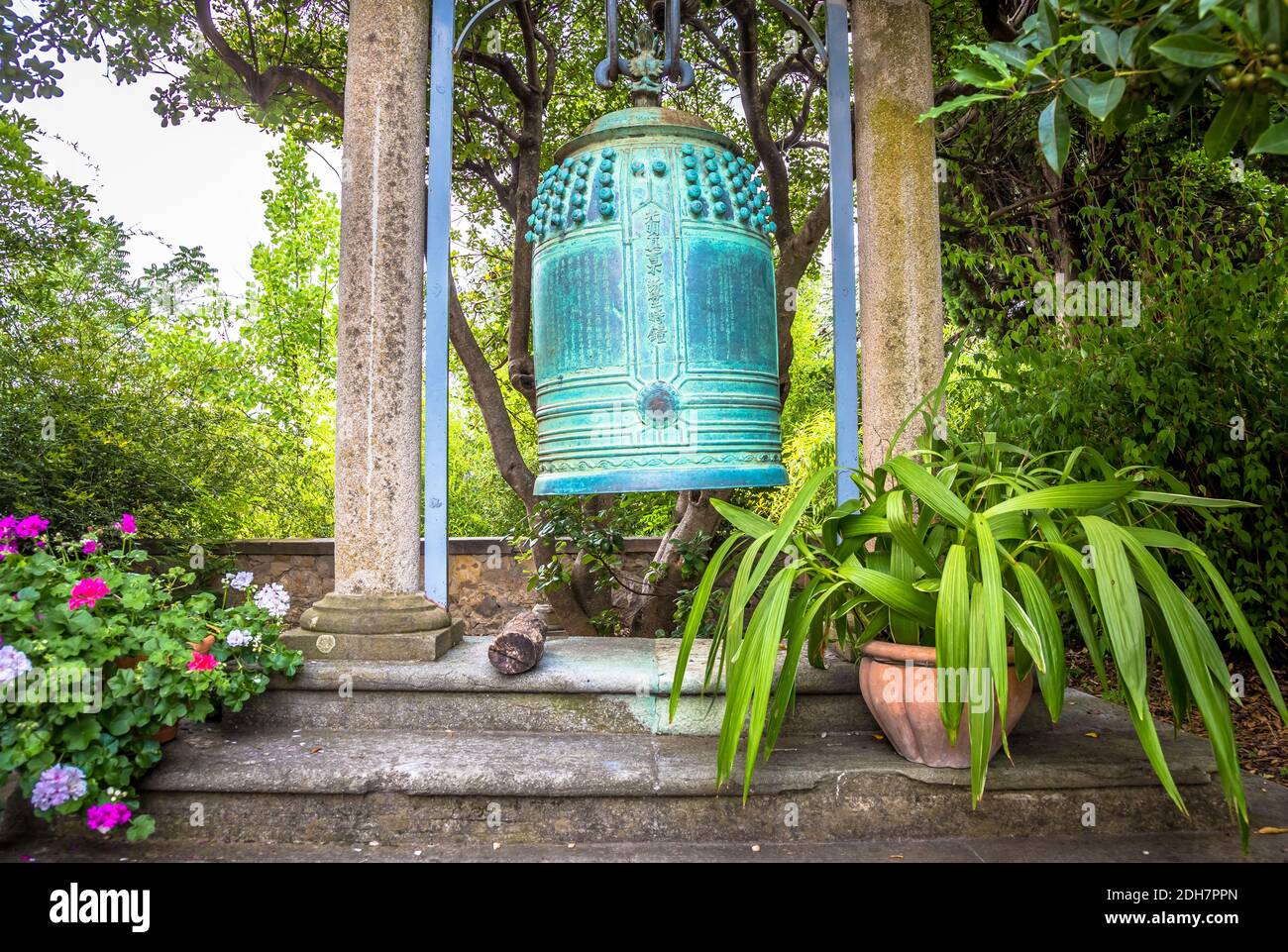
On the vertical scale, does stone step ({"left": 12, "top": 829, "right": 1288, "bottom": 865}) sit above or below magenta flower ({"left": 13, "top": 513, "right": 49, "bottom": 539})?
below

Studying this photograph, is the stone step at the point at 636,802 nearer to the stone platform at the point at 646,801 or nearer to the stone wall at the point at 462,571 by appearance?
the stone platform at the point at 646,801

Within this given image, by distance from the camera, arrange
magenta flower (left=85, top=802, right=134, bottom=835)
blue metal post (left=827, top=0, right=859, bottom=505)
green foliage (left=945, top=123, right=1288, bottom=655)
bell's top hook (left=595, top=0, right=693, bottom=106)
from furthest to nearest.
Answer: green foliage (left=945, top=123, right=1288, bottom=655)
blue metal post (left=827, top=0, right=859, bottom=505)
bell's top hook (left=595, top=0, right=693, bottom=106)
magenta flower (left=85, top=802, right=134, bottom=835)

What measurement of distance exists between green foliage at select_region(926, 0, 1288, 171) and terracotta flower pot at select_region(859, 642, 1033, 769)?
1373 mm

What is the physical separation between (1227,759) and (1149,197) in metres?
3.61

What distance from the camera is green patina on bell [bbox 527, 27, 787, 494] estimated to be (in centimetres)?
249

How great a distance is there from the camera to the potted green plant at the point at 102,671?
202 cm

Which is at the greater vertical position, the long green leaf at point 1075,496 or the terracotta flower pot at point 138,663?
the long green leaf at point 1075,496

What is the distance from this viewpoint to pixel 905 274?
3.15 m

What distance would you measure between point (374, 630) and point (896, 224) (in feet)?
8.28

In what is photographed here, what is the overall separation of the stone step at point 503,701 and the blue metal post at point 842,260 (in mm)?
850

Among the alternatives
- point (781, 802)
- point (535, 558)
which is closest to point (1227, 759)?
point (781, 802)

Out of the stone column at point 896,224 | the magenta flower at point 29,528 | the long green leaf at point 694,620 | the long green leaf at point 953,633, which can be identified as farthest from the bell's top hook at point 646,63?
the magenta flower at point 29,528

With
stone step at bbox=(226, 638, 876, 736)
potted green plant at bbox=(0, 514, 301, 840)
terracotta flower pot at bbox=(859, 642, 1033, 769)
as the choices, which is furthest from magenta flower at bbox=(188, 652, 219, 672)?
terracotta flower pot at bbox=(859, 642, 1033, 769)

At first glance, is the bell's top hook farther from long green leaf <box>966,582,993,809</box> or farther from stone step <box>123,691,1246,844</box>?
stone step <box>123,691,1246,844</box>
